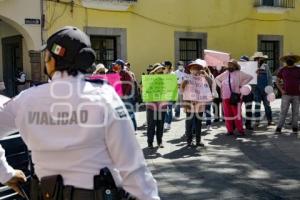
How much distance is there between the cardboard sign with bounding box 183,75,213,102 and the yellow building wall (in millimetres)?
7556

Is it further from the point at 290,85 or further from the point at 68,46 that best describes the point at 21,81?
the point at 68,46

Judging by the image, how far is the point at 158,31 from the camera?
1767cm

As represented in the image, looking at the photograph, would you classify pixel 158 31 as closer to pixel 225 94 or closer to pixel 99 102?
pixel 225 94

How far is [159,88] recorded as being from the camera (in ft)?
31.6

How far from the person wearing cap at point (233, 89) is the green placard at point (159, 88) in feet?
3.57

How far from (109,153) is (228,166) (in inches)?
205

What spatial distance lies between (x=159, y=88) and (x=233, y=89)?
5.33ft

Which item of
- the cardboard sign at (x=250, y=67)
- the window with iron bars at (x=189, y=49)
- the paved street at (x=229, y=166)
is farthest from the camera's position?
the window with iron bars at (x=189, y=49)

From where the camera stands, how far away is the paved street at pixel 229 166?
5906 mm

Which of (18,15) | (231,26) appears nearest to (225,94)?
(18,15)

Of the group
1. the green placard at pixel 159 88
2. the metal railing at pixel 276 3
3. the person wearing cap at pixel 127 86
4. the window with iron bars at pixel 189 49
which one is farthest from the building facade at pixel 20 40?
the metal railing at pixel 276 3

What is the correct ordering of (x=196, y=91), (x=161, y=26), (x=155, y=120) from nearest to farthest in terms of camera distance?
(x=155, y=120) → (x=196, y=91) → (x=161, y=26)

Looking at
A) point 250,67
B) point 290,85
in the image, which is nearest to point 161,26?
point 250,67

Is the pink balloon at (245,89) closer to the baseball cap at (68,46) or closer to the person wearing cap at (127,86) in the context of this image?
the person wearing cap at (127,86)
